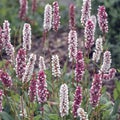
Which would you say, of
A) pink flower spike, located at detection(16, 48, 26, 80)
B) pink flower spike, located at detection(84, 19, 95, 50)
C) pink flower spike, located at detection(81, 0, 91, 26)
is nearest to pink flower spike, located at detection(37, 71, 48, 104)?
pink flower spike, located at detection(16, 48, 26, 80)

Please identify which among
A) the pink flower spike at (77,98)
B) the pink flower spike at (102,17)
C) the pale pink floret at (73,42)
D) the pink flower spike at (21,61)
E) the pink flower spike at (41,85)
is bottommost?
the pink flower spike at (77,98)

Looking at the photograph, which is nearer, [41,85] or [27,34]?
[41,85]

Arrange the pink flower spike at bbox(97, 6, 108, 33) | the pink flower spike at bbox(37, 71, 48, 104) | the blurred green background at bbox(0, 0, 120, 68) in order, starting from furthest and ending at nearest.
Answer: the blurred green background at bbox(0, 0, 120, 68)
the pink flower spike at bbox(97, 6, 108, 33)
the pink flower spike at bbox(37, 71, 48, 104)

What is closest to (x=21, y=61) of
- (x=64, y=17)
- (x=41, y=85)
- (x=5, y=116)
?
(x=41, y=85)

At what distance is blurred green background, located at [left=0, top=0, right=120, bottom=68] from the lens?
6.24 m

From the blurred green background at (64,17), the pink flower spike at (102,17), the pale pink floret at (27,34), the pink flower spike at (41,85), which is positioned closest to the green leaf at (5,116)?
the pale pink floret at (27,34)

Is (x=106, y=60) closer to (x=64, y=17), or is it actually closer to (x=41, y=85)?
(x=41, y=85)

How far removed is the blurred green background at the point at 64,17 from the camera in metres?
6.24

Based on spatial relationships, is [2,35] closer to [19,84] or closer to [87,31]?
[87,31]

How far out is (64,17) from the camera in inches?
313

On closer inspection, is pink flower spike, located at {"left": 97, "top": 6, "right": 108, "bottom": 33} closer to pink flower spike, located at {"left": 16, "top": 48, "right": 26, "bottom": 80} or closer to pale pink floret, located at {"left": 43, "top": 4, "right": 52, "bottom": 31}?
pale pink floret, located at {"left": 43, "top": 4, "right": 52, "bottom": 31}

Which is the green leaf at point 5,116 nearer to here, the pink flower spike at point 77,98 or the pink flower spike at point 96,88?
the pink flower spike at point 77,98

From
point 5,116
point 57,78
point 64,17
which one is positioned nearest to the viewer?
point 57,78

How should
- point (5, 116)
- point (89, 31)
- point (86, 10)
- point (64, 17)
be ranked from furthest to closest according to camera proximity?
point (64, 17) < point (5, 116) < point (86, 10) < point (89, 31)
